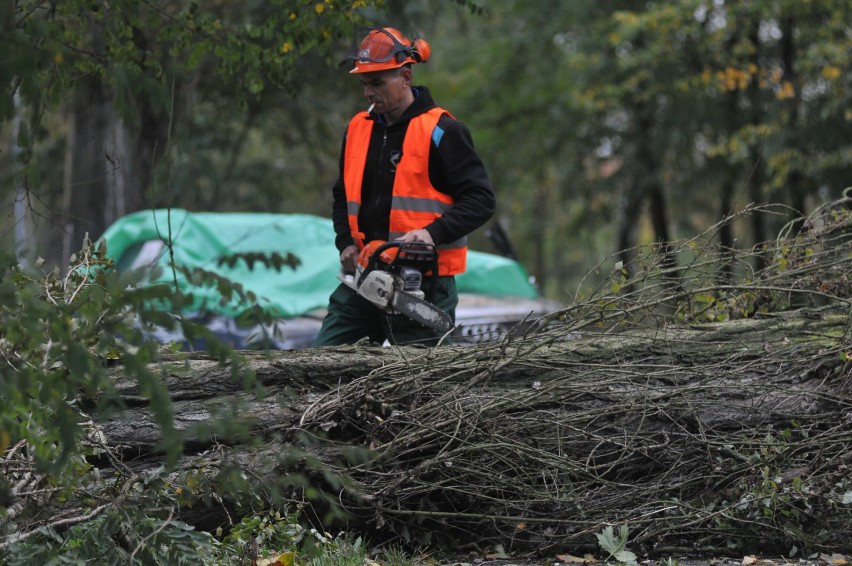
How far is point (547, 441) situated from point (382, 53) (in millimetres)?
1874

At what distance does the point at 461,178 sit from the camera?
5.07 m

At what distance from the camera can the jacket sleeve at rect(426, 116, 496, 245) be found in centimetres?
500

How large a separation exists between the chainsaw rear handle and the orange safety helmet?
800mm

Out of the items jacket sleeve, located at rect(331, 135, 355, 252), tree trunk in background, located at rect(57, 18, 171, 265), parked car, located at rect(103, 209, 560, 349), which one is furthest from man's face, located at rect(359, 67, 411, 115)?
tree trunk in background, located at rect(57, 18, 171, 265)

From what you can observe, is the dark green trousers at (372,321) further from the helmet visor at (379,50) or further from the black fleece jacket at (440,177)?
the helmet visor at (379,50)

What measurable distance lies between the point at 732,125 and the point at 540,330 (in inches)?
677

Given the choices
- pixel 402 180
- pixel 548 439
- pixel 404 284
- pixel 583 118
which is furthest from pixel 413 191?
pixel 583 118

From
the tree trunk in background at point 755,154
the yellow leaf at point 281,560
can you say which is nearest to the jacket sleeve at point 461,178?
the yellow leaf at point 281,560

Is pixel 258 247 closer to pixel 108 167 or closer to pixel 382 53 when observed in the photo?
pixel 108 167

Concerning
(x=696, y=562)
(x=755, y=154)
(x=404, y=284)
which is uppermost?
(x=755, y=154)

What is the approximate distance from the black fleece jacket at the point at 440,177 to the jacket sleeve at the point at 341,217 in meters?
0.05

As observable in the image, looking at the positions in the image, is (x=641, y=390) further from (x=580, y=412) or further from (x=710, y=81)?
(x=710, y=81)

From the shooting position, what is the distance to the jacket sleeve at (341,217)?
5.32 metres

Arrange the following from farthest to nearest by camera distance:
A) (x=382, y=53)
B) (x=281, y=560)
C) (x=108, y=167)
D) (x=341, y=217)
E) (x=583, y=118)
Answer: (x=583, y=118) < (x=108, y=167) < (x=341, y=217) < (x=382, y=53) < (x=281, y=560)
